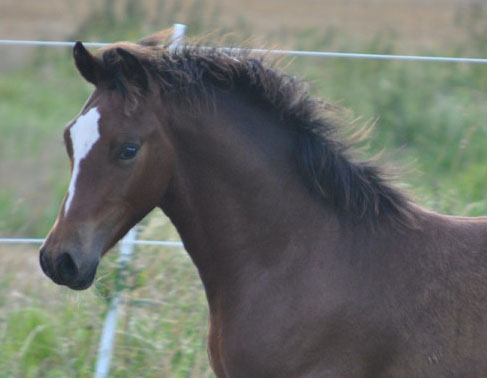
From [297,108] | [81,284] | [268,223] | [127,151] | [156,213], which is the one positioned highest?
[297,108]

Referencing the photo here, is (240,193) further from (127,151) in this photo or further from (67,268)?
(67,268)

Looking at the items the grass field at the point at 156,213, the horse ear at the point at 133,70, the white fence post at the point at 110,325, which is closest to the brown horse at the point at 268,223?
the horse ear at the point at 133,70

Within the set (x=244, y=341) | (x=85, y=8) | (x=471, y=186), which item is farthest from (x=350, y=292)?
(x=85, y=8)

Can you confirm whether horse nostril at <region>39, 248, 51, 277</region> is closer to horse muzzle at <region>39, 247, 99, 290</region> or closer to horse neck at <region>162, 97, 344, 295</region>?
horse muzzle at <region>39, 247, 99, 290</region>

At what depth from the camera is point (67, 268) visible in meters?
2.96

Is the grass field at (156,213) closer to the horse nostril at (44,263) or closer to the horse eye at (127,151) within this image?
the horse nostril at (44,263)

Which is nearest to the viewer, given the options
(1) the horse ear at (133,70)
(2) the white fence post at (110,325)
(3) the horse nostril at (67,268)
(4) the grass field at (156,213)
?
(3) the horse nostril at (67,268)

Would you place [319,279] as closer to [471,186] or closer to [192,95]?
[192,95]

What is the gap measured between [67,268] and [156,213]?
227cm

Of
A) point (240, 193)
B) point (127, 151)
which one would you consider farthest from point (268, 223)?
point (127, 151)

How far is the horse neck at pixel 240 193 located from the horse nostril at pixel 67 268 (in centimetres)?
43

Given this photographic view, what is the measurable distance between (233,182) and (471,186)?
350cm

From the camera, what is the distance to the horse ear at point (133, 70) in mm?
3066

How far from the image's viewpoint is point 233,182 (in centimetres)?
315
